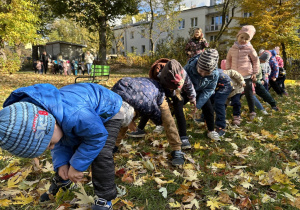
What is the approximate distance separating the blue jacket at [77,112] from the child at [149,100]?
318mm

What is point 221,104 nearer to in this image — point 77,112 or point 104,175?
point 104,175

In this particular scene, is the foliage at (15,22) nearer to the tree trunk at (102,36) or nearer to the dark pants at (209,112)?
the tree trunk at (102,36)

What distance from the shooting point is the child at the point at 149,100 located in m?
1.96

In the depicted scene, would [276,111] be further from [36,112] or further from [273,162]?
[36,112]

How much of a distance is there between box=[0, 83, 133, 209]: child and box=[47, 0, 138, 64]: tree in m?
15.8

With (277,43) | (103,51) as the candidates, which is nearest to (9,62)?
(103,51)

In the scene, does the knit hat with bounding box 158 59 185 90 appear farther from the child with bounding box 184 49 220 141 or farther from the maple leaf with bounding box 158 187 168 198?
the maple leaf with bounding box 158 187 168 198

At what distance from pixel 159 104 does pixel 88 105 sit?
1.07 metres

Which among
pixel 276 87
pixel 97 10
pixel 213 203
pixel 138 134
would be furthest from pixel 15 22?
pixel 276 87

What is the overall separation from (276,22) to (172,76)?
14.5 meters

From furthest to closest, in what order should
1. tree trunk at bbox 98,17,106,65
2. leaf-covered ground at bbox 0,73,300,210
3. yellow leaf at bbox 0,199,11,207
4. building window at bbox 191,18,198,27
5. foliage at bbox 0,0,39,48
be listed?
building window at bbox 191,18,198,27 → tree trunk at bbox 98,17,106,65 → foliage at bbox 0,0,39,48 → leaf-covered ground at bbox 0,73,300,210 → yellow leaf at bbox 0,199,11,207

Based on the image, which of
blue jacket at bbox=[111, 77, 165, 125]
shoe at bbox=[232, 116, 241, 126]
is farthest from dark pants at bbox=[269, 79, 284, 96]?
blue jacket at bbox=[111, 77, 165, 125]

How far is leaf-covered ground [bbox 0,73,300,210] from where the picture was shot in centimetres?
173

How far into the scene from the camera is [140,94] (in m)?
1.99
